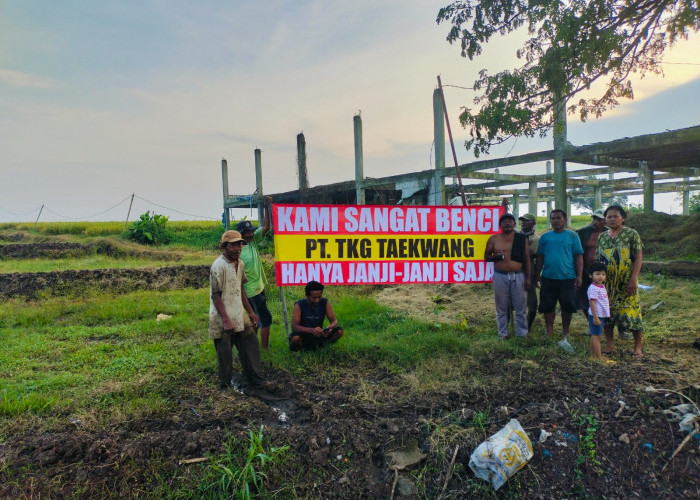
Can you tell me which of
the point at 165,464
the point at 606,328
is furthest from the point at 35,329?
the point at 606,328

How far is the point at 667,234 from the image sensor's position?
10508 millimetres

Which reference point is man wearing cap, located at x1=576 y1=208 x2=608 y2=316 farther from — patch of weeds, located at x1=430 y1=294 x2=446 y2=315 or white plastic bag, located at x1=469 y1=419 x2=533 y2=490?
white plastic bag, located at x1=469 y1=419 x2=533 y2=490

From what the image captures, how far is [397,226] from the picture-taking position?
246 inches

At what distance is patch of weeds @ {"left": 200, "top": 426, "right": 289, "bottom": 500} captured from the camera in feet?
9.50

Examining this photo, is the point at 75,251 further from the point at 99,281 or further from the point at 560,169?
the point at 560,169

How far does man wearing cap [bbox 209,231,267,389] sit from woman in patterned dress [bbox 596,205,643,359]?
3.90 m

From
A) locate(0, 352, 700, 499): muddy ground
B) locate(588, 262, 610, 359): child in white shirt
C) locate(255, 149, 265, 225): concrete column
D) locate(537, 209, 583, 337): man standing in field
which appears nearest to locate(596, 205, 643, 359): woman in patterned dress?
locate(588, 262, 610, 359): child in white shirt

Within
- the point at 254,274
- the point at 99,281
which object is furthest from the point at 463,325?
the point at 99,281

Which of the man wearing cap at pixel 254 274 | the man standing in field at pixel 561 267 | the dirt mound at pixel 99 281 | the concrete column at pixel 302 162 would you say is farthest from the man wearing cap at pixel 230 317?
the concrete column at pixel 302 162

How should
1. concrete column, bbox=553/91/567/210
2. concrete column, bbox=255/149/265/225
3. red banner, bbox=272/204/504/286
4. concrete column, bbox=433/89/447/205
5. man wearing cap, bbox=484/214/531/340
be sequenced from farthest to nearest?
concrete column, bbox=255/149/265/225 < concrete column, bbox=433/89/447/205 < concrete column, bbox=553/91/567/210 < red banner, bbox=272/204/504/286 < man wearing cap, bbox=484/214/531/340

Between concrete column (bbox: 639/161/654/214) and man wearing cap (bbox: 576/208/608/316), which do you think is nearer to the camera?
man wearing cap (bbox: 576/208/608/316)

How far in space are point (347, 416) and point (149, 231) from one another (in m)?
21.6

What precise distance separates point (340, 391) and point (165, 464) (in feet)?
5.71

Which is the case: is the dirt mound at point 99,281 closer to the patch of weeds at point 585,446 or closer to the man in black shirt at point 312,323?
the man in black shirt at point 312,323
